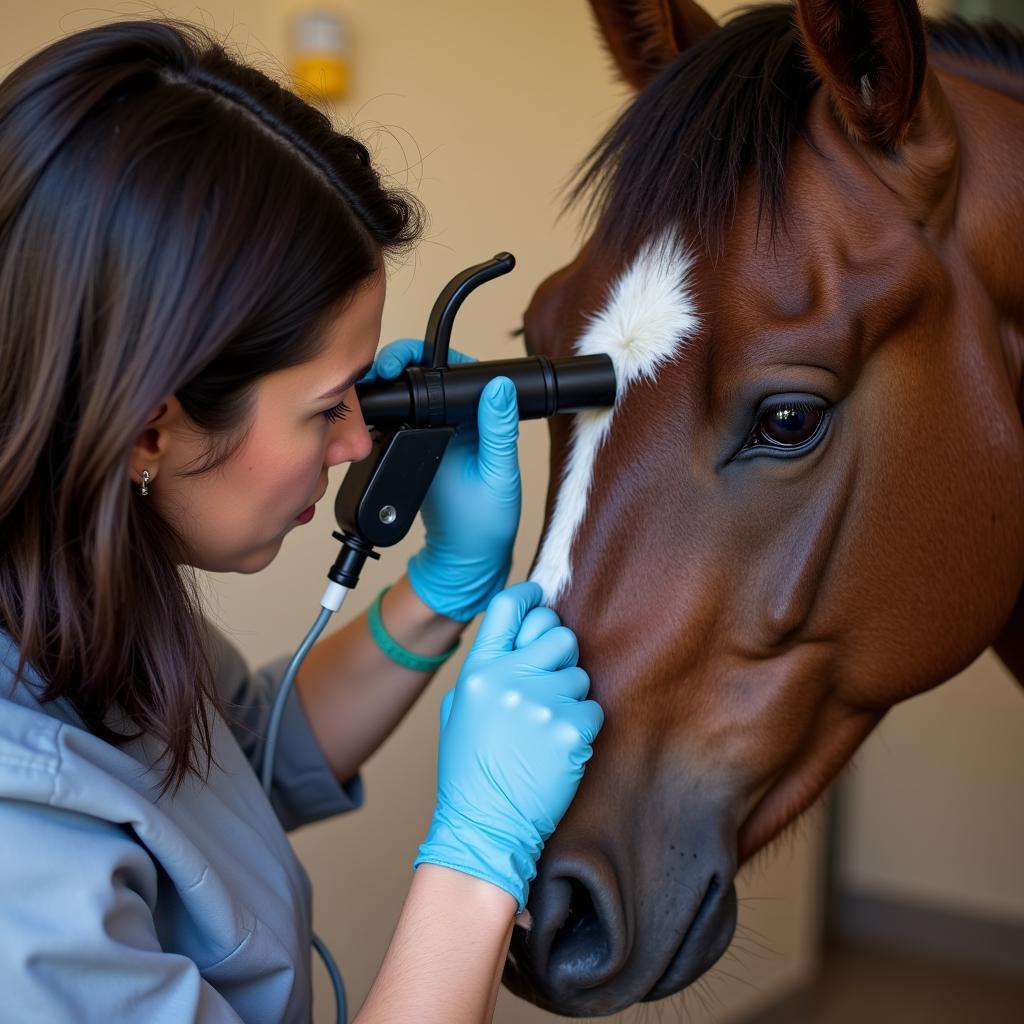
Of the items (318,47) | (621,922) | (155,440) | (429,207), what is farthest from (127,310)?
(429,207)

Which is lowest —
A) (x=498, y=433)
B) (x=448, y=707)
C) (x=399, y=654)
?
(x=399, y=654)

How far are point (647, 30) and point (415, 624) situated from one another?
0.67 meters

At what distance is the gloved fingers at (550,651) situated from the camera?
2.81 feet

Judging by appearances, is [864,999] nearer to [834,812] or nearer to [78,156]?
[834,812]

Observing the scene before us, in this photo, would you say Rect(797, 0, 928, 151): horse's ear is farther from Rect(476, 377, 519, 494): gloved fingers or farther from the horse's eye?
Rect(476, 377, 519, 494): gloved fingers

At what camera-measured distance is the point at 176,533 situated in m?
0.84

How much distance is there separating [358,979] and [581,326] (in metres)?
1.23

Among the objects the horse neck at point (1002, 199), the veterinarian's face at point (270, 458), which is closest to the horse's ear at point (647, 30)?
the horse neck at point (1002, 199)

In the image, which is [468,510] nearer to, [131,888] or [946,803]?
[131,888]

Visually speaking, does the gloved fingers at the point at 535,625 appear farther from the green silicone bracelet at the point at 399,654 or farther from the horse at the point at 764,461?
the green silicone bracelet at the point at 399,654

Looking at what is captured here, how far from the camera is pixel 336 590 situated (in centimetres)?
104

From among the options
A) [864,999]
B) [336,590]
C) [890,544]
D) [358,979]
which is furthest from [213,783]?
[864,999]

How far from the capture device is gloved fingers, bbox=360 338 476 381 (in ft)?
3.56

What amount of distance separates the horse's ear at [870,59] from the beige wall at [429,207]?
2.76ft
